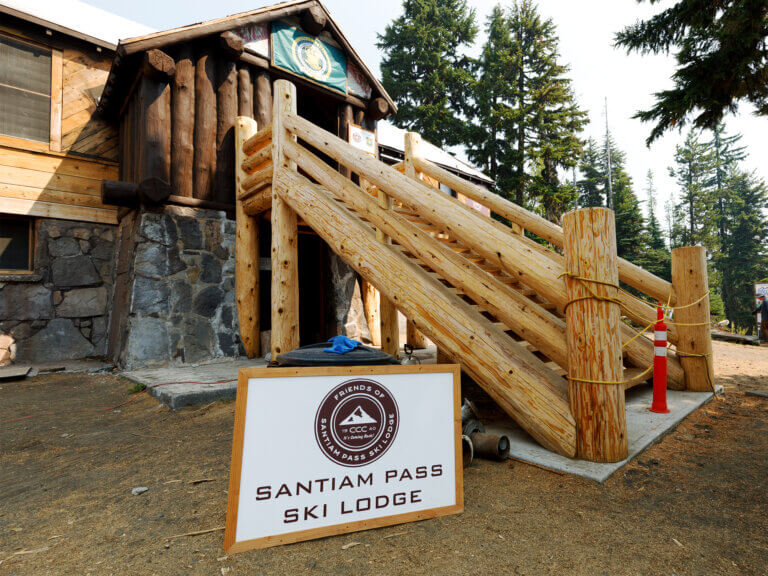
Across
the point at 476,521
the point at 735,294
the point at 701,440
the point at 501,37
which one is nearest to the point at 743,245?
the point at 735,294

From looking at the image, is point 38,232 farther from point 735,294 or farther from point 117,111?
point 735,294

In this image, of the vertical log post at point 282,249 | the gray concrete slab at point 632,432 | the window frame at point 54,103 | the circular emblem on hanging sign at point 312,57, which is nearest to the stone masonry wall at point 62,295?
the window frame at point 54,103

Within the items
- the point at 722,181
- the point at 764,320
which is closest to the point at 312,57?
the point at 764,320

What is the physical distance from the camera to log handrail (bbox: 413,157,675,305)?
4.08 metres

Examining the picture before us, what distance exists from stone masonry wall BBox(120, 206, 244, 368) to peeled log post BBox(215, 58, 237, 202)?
1.56 ft

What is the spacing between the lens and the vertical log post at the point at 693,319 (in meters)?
3.98

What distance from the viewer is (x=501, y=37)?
70.8 ft

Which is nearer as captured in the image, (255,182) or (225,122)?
(255,182)

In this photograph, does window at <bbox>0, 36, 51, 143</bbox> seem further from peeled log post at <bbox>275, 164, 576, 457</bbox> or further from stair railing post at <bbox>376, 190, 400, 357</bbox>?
stair railing post at <bbox>376, 190, 400, 357</bbox>

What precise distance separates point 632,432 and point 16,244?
8.23 m

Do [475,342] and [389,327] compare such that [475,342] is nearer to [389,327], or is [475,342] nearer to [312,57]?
[389,327]

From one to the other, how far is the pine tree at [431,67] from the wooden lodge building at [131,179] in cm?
1562

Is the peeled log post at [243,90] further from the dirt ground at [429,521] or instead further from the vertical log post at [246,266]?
the dirt ground at [429,521]

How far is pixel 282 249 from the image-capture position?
5.13 m
